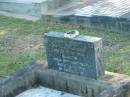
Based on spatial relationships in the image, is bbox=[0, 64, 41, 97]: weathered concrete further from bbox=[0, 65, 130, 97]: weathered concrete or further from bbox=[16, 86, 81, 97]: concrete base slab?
bbox=[16, 86, 81, 97]: concrete base slab

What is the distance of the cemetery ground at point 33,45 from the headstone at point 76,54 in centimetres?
61

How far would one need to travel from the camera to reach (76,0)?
42.4ft

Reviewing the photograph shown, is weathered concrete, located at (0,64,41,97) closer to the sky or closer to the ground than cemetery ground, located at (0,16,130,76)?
closer to the ground

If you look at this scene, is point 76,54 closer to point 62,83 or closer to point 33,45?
point 62,83

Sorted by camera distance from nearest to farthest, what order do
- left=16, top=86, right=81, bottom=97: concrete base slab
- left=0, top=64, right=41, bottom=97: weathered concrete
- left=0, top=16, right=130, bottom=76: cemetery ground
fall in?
left=0, top=64, right=41, bottom=97: weathered concrete < left=16, top=86, right=81, bottom=97: concrete base slab < left=0, top=16, right=130, bottom=76: cemetery ground

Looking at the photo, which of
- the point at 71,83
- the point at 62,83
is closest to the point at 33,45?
the point at 62,83

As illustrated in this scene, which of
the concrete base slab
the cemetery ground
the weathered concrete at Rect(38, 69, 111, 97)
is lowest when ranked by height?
the concrete base slab

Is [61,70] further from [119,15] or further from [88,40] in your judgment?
[119,15]

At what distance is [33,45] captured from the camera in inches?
395

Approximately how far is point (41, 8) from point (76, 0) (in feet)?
4.69

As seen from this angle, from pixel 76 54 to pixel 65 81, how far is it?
552mm

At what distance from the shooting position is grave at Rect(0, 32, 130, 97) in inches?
255

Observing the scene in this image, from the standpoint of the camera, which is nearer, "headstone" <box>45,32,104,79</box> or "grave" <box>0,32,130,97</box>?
"grave" <box>0,32,130,97</box>

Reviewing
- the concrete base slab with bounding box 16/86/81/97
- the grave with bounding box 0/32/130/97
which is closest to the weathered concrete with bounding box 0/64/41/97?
the grave with bounding box 0/32/130/97
